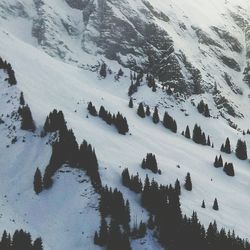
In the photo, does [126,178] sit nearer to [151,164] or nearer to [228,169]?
[151,164]

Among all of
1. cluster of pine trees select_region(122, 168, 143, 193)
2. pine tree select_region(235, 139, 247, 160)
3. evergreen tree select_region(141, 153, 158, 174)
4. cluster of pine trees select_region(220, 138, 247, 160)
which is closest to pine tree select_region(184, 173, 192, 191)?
evergreen tree select_region(141, 153, 158, 174)

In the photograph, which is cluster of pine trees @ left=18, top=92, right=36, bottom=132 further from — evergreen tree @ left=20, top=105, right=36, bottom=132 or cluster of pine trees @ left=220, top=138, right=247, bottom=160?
cluster of pine trees @ left=220, top=138, right=247, bottom=160

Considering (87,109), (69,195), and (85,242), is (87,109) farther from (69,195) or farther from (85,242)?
(85,242)

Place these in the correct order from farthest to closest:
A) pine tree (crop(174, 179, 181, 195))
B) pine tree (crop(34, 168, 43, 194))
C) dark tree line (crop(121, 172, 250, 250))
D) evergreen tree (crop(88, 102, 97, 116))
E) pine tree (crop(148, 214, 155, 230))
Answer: evergreen tree (crop(88, 102, 97, 116))
pine tree (crop(174, 179, 181, 195))
pine tree (crop(34, 168, 43, 194))
pine tree (crop(148, 214, 155, 230))
dark tree line (crop(121, 172, 250, 250))

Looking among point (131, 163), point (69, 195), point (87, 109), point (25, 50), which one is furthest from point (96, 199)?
point (25, 50)

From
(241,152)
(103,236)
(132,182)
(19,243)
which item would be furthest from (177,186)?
(241,152)
